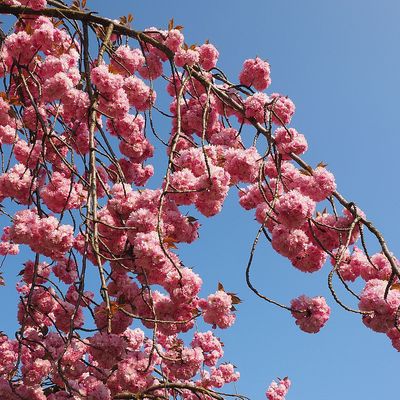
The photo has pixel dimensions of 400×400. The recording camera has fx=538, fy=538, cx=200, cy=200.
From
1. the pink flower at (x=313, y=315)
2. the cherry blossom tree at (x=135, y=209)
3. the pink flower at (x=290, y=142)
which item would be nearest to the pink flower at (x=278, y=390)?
Answer: the cherry blossom tree at (x=135, y=209)

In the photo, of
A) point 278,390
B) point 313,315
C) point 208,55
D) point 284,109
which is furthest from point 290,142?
point 278,390

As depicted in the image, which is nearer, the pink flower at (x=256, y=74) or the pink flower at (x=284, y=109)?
the pink flower at (x=284, y=109)

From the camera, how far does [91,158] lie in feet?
9.78

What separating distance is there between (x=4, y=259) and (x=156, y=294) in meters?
2.13

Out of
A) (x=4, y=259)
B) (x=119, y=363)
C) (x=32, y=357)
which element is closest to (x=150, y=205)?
(x=119, y=363)

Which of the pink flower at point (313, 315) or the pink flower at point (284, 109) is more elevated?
the pink flower at point (284, 109)

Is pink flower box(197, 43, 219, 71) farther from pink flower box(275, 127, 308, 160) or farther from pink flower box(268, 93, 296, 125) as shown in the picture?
pink flower box(275, 127, 308, 160)

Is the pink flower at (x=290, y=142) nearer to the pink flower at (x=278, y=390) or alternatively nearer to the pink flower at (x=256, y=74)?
the pink flower at (x=256, y=74)

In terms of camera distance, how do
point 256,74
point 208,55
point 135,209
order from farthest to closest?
point 208,55 → point 256,74 → point 135,209

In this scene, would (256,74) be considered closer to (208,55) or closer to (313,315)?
(208,55)

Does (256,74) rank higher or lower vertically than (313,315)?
higher

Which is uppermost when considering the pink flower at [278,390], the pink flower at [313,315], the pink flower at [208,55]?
the pink flower at [208,55]

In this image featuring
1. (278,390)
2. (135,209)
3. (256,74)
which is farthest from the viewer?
(278,390)

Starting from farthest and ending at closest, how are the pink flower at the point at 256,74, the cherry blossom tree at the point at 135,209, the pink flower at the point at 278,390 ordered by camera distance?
the pink flower at the point at 278,390 → the pink flower at the point at 256,74 → the cherry blossom tree at the point at 135,209
